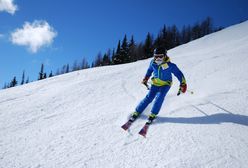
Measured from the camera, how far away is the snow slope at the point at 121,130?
17.5ft

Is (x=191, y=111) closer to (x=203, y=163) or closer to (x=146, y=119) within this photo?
(x=146, y=119)

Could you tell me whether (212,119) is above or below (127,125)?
above

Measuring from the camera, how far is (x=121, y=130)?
21.9 ft

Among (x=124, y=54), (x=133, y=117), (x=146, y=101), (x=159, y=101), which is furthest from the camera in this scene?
(x=124, y=54)

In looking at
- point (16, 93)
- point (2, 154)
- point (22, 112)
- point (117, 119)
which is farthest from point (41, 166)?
point (16, 93)

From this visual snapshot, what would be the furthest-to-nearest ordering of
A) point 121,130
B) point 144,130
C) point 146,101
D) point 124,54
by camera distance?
point 124,54 → point 146,101 → point 121,130 → point 144,130

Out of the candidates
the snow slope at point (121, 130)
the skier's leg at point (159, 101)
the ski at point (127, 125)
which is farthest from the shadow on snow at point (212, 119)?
the ski at point (127, 125)

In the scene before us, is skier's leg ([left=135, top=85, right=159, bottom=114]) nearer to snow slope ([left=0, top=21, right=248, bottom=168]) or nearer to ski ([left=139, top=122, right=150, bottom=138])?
snow slope ([left=0, top=21, right=248, bottom=168])

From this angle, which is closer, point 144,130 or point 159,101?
point 144,130

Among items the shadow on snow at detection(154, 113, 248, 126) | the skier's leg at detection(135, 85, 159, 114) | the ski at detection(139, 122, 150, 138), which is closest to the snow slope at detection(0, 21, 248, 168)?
the shadow on snow at detection(154, 113, 248, 126)

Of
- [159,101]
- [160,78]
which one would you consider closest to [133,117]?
[159,101]

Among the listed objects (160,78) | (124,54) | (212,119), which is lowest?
(212,119)

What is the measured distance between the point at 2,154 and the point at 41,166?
1289mm

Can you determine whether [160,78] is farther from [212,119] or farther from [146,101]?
[212,119]
